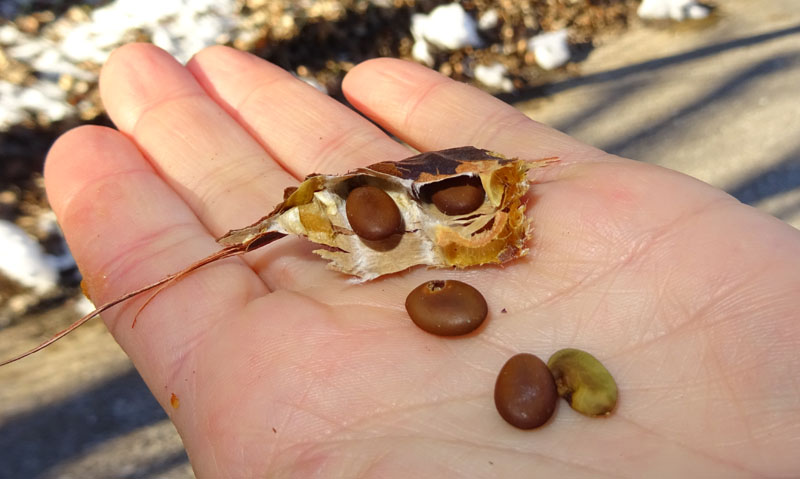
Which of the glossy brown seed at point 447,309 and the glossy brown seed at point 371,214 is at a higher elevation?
the glossy brown seed at point 371,214

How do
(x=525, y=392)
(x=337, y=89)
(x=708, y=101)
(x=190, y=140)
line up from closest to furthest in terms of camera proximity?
(x=525, y=392) < (x=190, y=140) < (x=708, y=101) < (x=337, y=89)

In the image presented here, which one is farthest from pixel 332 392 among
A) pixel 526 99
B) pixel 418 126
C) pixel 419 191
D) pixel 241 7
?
pixel 241 7

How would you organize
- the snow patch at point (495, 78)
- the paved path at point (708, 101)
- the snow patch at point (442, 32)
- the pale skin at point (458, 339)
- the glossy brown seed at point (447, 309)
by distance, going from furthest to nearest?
the snow patch at point (442, 32)
the snow patch at point (495, 78)
the paved path at point (708, 101)
the glossy brown seed at point (447, 309)
the pale skin at point (458, 339)

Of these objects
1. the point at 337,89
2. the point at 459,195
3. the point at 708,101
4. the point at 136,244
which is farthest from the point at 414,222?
the point at 708,101

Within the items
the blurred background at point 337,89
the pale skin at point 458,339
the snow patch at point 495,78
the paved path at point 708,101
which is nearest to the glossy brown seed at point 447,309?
the pale skin at point 458,339

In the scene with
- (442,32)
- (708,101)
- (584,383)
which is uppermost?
(584,383)

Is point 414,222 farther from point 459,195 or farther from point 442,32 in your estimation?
point 442,32

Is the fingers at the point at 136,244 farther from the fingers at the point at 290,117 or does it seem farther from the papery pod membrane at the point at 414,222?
the fingers at the point at 290,117
